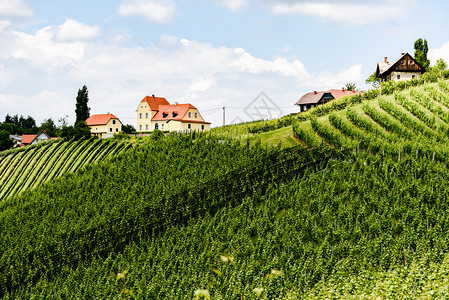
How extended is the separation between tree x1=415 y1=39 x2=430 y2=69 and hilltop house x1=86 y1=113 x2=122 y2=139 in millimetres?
55233

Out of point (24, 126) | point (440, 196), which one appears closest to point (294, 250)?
point (440, 196)

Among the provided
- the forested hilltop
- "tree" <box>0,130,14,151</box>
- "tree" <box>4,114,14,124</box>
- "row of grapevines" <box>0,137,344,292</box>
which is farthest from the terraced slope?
"tree" <box>4,114,14,124</box>

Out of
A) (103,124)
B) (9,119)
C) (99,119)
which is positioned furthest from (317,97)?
(9,119)

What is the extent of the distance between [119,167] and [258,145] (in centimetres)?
1083

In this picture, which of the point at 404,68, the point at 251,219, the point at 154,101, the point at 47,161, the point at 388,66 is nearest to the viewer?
the point at 251,219

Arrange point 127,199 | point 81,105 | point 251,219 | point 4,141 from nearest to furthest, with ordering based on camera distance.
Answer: point 251,219 < point 127,199 < point 81,105 < point 4,141

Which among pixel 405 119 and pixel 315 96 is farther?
pixel 315 96

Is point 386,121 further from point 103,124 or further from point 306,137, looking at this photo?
point 103,124

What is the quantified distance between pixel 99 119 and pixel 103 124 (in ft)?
8.07

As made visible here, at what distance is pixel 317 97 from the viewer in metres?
75.8

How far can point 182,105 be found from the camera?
2864 inches

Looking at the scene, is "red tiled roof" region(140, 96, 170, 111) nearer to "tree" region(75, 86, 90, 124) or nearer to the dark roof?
"tree" region(75, 86, 90, 124)

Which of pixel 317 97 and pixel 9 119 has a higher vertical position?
pixel 9 119

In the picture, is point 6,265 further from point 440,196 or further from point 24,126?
point 24,126
